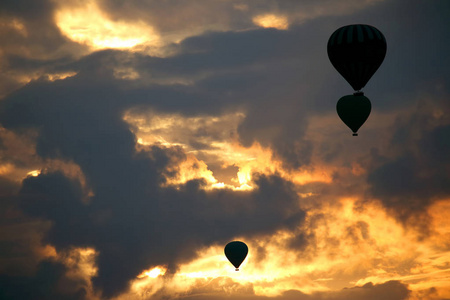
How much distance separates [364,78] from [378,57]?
3.27 meters

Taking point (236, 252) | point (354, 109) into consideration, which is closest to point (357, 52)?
point (354, 109)

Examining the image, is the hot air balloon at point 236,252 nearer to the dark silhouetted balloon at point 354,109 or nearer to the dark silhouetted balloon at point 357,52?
the dark silhouetted balloon at point 354,109

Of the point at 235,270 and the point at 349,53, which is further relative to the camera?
the point at 235,270

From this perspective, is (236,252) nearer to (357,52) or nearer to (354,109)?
(354,109)

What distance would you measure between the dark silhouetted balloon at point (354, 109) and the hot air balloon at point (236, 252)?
46.9 m

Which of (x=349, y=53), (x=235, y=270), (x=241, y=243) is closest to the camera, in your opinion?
(x=349, y=53)

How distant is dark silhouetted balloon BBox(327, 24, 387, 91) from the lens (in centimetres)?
9225

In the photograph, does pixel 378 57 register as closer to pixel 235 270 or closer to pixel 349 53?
pixel 349 53

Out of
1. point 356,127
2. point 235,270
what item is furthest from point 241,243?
point 356,127

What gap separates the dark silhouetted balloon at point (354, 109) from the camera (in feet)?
302

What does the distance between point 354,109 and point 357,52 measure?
279 inches

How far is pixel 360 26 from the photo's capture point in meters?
93.1

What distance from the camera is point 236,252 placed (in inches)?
5226

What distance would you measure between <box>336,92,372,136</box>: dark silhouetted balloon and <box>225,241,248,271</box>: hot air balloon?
1847 inches
